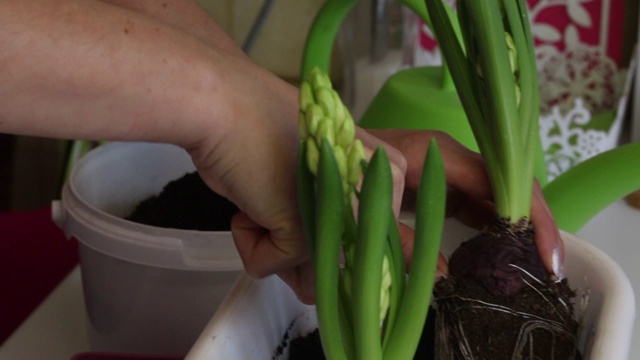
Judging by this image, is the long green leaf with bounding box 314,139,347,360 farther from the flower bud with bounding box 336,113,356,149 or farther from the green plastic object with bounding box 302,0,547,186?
the green plastic object with bounding box 302,0,547,186

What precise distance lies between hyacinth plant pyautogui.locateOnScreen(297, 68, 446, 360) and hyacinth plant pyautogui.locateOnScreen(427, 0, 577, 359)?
4 cm

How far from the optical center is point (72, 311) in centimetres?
56

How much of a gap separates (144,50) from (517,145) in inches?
6.4

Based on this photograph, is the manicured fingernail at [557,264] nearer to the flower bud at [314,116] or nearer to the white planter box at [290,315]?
the white planter box at [290,315]

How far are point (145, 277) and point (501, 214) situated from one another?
0.19m

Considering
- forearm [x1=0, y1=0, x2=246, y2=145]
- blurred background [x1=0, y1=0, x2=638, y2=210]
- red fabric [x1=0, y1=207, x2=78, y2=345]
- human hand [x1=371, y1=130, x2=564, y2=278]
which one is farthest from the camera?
blurred background [x1=0, y1=0, x2=638, y2=210]

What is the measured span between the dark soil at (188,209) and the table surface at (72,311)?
0.27ft

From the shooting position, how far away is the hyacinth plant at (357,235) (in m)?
0.26

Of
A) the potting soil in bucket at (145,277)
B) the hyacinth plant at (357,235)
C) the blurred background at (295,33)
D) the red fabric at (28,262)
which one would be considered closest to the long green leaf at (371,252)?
the hyacinth plant at (357,235)

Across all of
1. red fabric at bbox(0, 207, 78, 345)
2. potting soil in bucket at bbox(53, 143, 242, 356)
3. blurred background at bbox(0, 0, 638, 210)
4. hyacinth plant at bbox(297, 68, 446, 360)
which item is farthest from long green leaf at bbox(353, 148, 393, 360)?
blurred background at bbox(0, 0, 638, 210)

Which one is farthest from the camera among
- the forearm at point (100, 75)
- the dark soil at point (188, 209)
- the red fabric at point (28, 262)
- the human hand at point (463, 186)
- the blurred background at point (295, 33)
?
the blurred background at point (295, 33)

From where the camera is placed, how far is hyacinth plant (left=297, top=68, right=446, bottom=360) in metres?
0.26

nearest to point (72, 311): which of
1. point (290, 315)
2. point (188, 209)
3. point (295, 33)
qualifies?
point (188, 209)

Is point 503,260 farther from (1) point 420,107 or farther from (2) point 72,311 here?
(2) point 72,311
